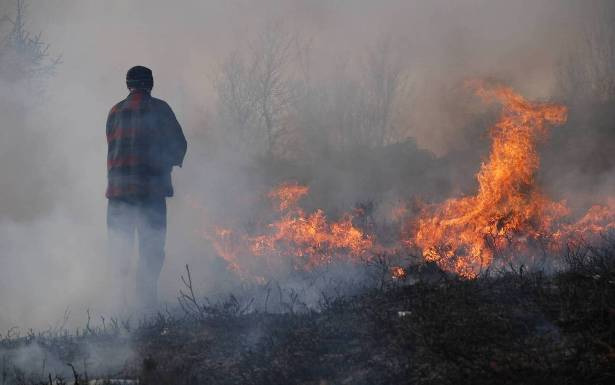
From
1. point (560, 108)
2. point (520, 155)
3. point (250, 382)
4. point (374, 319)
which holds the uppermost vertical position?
point (560, 108)

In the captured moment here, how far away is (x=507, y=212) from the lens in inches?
300

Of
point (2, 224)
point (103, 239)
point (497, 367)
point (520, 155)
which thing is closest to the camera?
point (497, 367)

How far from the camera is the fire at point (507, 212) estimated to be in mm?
7332

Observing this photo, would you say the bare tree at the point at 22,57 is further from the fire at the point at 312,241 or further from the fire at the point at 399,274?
the fire at the point at 399,274

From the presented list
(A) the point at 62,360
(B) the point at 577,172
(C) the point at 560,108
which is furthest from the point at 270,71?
(A) the point at 62,360

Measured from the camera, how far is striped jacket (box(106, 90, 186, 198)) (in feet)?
18.2

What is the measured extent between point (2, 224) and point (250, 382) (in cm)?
787

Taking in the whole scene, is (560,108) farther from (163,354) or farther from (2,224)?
(2,224)

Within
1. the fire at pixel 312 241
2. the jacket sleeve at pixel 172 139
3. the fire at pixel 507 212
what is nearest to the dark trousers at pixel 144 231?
the jacket sleeve at pixel 172 139

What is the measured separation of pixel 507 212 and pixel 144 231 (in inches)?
175

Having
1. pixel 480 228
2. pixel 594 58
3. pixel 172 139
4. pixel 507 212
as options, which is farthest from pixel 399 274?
pixel 594 58

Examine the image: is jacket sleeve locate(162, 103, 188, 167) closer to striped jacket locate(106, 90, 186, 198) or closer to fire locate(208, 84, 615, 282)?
striped jacket locate(106, 90, 186, 198)

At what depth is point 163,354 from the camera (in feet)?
12.6

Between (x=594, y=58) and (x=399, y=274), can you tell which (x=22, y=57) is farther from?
(x=594, y=58)
